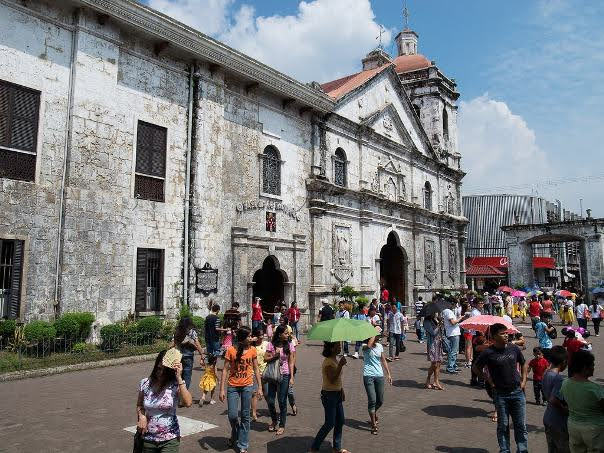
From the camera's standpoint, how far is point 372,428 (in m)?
6.94

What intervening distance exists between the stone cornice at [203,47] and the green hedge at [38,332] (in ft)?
26.5

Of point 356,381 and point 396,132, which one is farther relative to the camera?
point 396,132

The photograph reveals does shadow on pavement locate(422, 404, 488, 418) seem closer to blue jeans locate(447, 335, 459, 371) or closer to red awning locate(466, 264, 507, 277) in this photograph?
blue jeans locate(447, 335, 459, 371)

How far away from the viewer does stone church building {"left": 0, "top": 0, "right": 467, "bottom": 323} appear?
11852 mm

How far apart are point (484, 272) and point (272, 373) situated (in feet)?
140

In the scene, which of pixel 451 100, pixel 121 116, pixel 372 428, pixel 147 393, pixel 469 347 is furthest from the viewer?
pixel 451 100

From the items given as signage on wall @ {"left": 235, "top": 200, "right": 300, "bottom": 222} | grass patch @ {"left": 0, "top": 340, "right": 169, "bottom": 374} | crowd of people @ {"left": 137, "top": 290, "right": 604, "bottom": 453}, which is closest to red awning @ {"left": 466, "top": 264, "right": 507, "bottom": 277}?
signage on wall @ {"left": 235, "top": 200, "right": 300, "bottom": 222}

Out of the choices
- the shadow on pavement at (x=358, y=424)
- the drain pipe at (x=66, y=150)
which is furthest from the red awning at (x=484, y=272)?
the shadow on pavement at (x=358, y=424)

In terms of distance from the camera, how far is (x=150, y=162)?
14.5 meters

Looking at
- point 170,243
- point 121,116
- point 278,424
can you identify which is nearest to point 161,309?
point 170,243

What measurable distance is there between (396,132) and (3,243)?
19.8 metres

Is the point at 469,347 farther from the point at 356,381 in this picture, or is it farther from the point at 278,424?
the point at 278,424

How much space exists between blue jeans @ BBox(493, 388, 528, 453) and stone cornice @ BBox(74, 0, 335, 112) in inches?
511

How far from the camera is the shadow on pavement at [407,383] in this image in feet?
32.6
